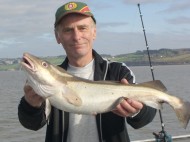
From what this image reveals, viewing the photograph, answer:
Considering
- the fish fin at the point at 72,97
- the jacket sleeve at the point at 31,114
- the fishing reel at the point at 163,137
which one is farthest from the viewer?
the fishing reel at the point at 163,137

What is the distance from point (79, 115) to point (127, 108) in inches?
26.1

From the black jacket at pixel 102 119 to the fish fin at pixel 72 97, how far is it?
50 cm

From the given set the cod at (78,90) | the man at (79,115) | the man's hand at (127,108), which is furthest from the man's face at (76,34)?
the man's hand at (127,108)

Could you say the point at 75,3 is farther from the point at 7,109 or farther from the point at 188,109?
the point at 7,109

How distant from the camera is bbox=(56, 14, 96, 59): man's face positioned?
4.66 m

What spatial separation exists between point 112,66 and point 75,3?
94 centimetres

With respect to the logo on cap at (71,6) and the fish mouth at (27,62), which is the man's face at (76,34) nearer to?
the logo on cap at (71,6)

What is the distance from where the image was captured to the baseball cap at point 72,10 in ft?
15.5

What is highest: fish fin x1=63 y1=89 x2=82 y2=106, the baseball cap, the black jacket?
the baseball cap

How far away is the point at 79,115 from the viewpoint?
15.6ft

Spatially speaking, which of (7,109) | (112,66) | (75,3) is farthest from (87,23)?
(7,109)

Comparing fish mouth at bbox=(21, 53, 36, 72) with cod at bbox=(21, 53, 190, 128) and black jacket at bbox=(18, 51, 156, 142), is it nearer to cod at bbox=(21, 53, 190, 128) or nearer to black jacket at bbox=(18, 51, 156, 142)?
cod at bbox=(21, 53, 190, 128)

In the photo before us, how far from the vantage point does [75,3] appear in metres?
4.84

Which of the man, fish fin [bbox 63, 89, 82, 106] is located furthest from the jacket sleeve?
fish fin [bbox 63, 89, 82, 106]
